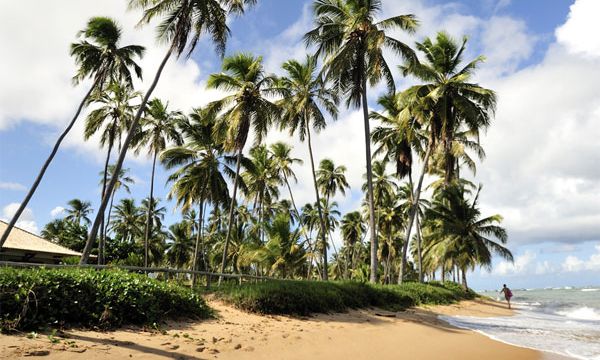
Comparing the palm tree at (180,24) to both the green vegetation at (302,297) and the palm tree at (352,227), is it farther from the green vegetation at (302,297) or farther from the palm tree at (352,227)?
the palm tree at (352,227)

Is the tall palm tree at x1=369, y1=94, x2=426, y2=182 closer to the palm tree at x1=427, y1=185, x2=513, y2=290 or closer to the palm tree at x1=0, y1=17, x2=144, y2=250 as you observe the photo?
the palm tree at x1=427, y1=185, x2=513, y2=290

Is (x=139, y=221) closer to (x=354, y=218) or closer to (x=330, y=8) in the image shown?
(x=354, y=218)

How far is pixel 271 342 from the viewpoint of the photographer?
7426 millimetres

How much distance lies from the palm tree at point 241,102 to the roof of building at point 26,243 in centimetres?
787

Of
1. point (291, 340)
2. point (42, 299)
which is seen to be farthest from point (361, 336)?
point (42, 299)

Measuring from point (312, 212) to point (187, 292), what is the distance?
40.2m

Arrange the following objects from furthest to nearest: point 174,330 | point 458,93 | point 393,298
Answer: point 458,93 → point 393,298 → point 174,330

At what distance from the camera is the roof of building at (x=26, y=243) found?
16333 mm

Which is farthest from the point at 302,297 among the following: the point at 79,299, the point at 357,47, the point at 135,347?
the point at 357,47

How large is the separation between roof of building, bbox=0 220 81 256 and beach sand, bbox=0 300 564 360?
1135cm

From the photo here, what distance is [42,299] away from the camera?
6113 mm

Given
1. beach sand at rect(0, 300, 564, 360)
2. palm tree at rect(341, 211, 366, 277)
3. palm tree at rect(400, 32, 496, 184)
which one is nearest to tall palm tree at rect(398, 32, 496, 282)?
palm tree at rect(400, 32, 496, 184)

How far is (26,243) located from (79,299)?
1356 cm

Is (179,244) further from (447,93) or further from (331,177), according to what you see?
(447,93)
